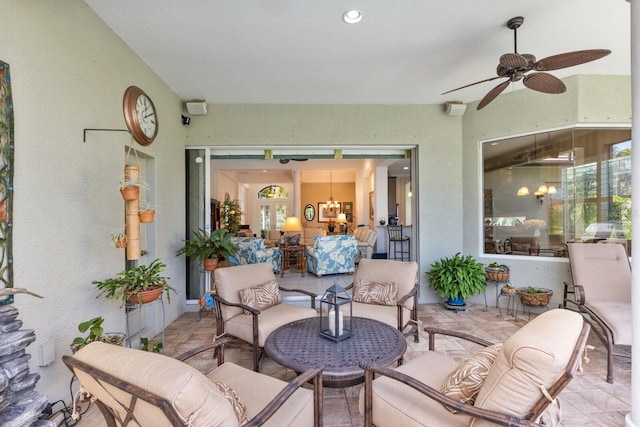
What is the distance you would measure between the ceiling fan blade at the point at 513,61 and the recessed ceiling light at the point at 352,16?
125cm

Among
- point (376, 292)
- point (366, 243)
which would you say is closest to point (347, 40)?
point (376, 292)

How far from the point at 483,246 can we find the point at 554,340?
3.88 meters

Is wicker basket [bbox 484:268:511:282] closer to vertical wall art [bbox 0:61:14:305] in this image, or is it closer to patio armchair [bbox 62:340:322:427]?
patio armchair [bbox 62:340:322:427]

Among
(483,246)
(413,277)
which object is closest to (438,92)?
(483,246)

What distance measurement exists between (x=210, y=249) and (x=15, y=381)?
2.55 m

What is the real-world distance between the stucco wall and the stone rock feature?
1.12 ft

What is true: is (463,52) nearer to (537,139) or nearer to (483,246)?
(537,139)

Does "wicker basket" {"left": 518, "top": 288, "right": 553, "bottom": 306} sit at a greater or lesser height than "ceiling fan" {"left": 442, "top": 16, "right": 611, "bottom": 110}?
lesser

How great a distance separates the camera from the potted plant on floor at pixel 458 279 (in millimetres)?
4102

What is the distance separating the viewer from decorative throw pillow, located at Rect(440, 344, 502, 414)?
1.30 metres

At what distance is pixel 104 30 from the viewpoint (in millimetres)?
2660

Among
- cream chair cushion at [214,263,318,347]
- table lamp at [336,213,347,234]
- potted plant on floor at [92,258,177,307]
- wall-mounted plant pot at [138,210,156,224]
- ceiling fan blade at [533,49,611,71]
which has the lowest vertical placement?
cream chair cushion at [214,263,318,347]

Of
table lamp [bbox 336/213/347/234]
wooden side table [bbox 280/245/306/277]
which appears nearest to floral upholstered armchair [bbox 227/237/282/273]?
wooden side table [bbox 280/245/306/277]

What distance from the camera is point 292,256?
720 centimetres
